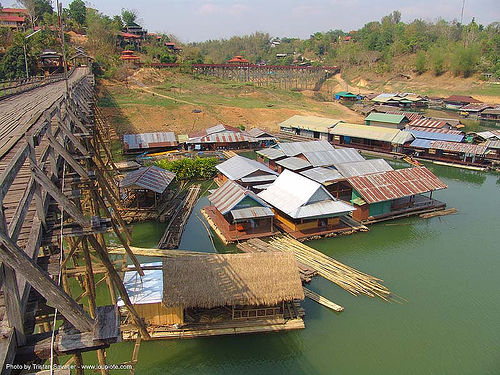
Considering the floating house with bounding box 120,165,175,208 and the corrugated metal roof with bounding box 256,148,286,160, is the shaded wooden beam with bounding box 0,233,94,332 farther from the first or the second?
the corrugated metal roof with bounding box 256,148,286,160

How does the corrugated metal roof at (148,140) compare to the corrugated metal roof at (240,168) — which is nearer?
the corrugated metal roof at (240,168)

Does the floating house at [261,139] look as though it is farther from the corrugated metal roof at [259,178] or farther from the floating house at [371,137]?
the corrugated metal roof at [259,178]

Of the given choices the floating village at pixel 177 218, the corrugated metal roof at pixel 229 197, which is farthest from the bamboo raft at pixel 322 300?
the corrugated metal roof at pixel 229 197

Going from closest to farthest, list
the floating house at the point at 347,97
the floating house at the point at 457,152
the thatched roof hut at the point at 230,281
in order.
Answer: the thatched roof hut at the point at 230,281 < the floating house at the point at 457,152 < the floating house at the point at 347,97

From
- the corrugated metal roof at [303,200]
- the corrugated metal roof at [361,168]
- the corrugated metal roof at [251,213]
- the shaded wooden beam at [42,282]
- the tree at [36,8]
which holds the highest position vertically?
the tree at [36,8]

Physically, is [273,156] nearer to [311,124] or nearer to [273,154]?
[273,154]

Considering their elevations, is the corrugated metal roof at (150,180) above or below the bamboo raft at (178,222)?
above

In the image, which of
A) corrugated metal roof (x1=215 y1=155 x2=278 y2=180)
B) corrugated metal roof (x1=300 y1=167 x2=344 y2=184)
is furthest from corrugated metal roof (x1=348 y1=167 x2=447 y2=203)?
corrugated metal roof (x1=215 y1=155 x2=278 y2=180)

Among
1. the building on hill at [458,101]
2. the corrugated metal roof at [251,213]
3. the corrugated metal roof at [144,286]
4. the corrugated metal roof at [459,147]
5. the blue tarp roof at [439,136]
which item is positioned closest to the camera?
the corrugated metal roof at [144,286]
